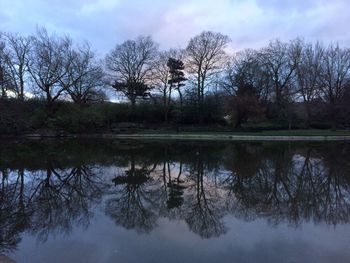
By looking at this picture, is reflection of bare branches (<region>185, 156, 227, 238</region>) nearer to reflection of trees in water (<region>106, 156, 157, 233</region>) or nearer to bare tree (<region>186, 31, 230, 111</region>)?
reflection of trees in water (<region>106, 156, 157, 233</region>)

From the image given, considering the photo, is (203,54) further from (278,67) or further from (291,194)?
(291,194)

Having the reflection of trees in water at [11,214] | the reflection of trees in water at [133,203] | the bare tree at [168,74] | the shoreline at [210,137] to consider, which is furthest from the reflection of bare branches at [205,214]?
the bare tree at [168,74]

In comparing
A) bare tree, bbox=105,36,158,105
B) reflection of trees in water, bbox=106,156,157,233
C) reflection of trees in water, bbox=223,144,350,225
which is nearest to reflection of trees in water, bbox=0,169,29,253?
reflection of trees in water, bbox=106,156,157,233

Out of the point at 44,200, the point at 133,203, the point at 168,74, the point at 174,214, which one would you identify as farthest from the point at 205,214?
the point at 168,74

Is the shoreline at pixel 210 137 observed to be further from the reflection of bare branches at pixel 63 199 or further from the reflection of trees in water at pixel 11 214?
the reflection of trees in water at pixel 11 214

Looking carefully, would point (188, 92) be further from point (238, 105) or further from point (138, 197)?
point (138, 197)

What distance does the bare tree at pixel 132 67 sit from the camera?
5678 cm

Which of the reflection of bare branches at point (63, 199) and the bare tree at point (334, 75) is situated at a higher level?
the bare tree at point (334, 75)

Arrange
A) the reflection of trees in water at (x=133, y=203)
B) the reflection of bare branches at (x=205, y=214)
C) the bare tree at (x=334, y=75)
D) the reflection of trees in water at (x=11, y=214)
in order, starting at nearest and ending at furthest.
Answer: the reflection of trees in water at (x=11, y=214)
the reflection of bare branches at (x=205, y=214)
the reflection of trees in water at (x=133, y=203)
the bare tree at (x=334, y=75)

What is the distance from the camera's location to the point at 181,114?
54.0 metres

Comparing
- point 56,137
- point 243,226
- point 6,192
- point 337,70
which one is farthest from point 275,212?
point 337,70

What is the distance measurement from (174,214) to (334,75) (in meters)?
52.1

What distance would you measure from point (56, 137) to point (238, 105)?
2228cm

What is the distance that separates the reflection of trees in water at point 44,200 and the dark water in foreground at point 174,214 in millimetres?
25
